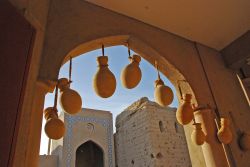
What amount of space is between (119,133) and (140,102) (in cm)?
245

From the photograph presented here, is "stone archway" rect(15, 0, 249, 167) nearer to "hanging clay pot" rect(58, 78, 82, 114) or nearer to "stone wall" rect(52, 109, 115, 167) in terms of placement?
"hanging clay pot" rect(58, 78, 82, 114)

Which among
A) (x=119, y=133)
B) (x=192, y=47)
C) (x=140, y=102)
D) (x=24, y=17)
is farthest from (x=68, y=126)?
(x=24, y=17)

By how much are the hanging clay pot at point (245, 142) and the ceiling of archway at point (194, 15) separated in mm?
1000

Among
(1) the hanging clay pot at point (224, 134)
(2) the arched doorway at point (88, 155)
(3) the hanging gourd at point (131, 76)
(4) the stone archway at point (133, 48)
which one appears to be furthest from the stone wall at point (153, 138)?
(3) the hanging gourd at point (131, 76)

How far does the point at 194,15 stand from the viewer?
2053 mm

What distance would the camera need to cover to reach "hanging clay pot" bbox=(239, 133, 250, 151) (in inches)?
72.8

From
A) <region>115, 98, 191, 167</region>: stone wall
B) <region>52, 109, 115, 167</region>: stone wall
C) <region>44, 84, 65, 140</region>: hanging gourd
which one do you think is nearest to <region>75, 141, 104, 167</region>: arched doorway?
<region>52, 109, 115, 167</region>: stone wall

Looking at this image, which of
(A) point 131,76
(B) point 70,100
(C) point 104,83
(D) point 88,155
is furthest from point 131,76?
(D) point 88,155

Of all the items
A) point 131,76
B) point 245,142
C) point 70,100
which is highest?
point 131,76

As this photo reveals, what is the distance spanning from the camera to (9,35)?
988 mm

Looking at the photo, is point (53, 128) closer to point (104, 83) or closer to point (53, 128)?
point (53, 128)

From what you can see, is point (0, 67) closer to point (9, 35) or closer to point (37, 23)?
point (9, 35)

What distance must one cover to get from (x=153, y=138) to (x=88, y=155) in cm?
492

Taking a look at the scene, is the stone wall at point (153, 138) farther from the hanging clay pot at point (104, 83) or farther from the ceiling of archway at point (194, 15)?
the hanging clay pot at point (104, 83)
